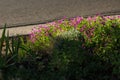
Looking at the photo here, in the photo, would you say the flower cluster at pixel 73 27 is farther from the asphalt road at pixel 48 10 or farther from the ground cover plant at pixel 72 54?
the asphalt road at pixel 48 10

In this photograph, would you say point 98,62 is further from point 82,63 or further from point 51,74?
point 51,74

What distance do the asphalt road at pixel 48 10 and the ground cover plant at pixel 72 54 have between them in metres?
2.46

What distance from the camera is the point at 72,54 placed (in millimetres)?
4262

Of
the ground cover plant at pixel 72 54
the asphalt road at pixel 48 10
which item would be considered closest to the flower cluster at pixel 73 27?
the ground cover plant at pixel 72 54

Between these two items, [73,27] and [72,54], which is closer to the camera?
[72,54]

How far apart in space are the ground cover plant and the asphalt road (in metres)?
2.46

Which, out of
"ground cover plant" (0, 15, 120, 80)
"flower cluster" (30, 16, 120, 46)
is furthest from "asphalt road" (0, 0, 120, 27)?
"ground cover plant" (0, 15, 120, 80)

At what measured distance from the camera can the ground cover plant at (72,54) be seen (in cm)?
427

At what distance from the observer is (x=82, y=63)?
4363 mm

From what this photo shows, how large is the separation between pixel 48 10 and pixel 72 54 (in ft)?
14.1

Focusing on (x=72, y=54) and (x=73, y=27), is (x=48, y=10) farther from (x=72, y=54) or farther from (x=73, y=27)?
(x=72, y=54)

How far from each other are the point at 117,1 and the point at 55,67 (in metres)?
4.74

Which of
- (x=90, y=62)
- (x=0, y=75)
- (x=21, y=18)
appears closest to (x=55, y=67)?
(x=90, y=62)

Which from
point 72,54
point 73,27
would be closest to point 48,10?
point 73,27
